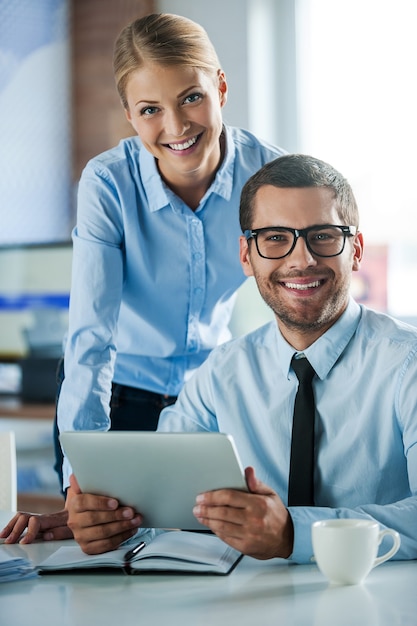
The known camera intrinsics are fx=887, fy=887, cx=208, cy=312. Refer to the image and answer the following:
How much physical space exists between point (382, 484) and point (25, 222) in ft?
9.79

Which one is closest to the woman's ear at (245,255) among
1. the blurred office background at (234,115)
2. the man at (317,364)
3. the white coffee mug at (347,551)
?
the man at (317,364)

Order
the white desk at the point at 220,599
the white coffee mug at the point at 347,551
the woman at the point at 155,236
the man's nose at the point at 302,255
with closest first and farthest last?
the white desk at the point at 220,599 → the white coffee mug at the point at 347,551 → the man's nose at the point at 302,255 → the woman at the point at 155,236

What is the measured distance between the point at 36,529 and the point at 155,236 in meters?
0.82

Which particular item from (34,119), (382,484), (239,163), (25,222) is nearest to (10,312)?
(25,222)

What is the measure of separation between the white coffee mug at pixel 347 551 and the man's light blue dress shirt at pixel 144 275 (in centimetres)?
81

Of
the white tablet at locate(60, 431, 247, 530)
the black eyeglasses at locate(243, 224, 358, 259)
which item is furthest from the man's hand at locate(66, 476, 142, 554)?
the black eyeglasses at locate(243, 224, 358, 259)

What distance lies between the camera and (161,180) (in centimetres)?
199

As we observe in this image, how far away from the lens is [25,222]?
13.7 ft

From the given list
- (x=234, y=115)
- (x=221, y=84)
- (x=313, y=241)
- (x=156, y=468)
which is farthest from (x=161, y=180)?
(x=234, y=115)

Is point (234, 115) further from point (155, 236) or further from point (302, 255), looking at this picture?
point (302, 255)

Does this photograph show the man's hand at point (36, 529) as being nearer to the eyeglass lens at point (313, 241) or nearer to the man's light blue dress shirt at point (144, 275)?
the man's light blue dress shirt at point (144, 275)

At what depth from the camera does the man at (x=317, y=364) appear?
1514mm

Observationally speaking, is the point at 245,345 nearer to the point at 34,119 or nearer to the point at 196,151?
the point at 196,151

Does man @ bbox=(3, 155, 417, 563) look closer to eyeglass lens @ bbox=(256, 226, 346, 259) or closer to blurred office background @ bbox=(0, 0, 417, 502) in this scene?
eyeglass lens @ bbox=(256, 226, 346, 259)
